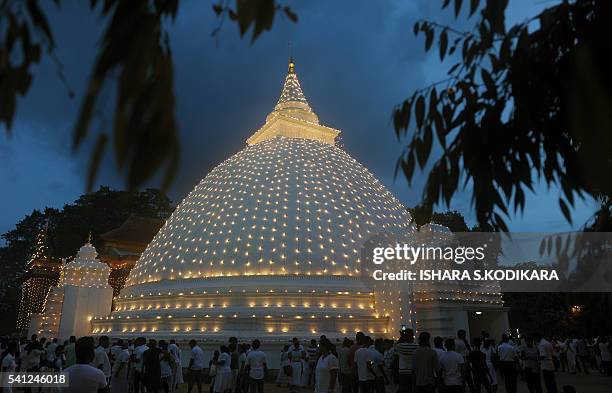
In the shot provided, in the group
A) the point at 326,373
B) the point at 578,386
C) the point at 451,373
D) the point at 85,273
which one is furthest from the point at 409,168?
the point at 85,273

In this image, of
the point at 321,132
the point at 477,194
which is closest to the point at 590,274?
the point at 477,194

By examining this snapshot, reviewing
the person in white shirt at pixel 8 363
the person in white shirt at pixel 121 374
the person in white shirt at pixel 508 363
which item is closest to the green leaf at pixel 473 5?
the person in white shirt at pixel 121 374

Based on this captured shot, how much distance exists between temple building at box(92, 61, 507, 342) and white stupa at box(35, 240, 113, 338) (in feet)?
4.89

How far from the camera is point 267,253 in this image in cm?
2056

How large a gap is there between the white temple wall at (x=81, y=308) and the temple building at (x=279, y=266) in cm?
138

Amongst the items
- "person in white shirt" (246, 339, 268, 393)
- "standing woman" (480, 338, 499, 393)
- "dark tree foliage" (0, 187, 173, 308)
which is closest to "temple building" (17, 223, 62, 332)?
"dark tree foliage" (0, 187, 173, 308)

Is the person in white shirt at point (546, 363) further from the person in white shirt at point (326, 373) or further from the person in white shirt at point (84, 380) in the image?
the person in white shirt at point (84, 380)

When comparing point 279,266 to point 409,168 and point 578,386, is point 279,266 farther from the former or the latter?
point 409,168

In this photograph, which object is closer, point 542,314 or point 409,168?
point 409,168

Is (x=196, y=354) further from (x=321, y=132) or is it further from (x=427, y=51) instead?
(x=321, y=132)

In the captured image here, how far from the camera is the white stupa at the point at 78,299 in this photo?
902 inches

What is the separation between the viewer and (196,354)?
38.9 feet

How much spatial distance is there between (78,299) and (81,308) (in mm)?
470

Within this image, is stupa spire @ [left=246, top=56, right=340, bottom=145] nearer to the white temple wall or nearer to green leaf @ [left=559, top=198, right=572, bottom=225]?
the white temple wall
